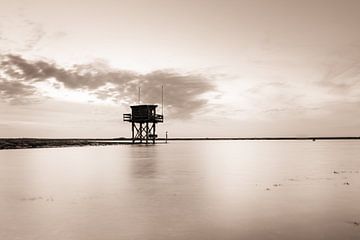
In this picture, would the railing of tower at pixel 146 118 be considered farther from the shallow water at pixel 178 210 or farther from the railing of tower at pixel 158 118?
the shallow water at pixel 178 210

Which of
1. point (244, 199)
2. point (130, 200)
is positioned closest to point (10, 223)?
point (130, 200)

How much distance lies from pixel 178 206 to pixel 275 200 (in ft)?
12.6

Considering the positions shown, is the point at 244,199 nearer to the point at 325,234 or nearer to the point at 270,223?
the point at 270,223

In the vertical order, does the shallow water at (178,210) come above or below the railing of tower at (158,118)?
below

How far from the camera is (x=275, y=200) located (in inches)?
513

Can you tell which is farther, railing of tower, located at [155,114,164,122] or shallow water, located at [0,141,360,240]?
railing of tower, located at [155,114,164,122]

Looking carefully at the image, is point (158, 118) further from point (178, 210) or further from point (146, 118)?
point (178, 210)

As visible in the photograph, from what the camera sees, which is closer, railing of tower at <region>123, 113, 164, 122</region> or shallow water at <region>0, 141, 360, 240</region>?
shallow water at <region>0, 141, 360, 240</region>

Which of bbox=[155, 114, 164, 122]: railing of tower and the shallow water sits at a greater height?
bbox=[155, 114, 164, 122]: railing of tower

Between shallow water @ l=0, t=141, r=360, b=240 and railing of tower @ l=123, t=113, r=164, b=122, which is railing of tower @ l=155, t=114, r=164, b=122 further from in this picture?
shallow water @ l=0, t=141, r=360, b=240

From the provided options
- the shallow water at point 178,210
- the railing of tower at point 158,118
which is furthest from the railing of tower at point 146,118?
the shallow water at point 178,210

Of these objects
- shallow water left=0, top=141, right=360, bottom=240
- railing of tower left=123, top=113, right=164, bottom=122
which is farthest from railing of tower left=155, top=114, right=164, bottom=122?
shallow water left=0, top=141, right=360, bottom=240

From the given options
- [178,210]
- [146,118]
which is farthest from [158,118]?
[178,210]

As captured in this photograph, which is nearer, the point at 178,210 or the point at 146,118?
the point at 178,210
